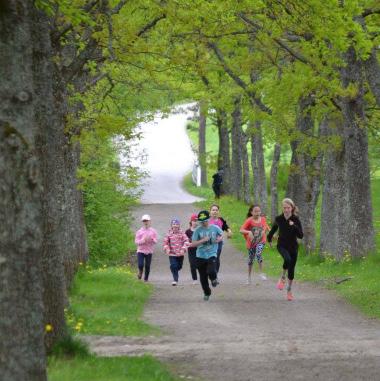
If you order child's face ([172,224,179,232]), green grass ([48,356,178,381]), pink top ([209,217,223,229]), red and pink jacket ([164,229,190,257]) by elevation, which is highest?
pink top ([209,217,223,229])

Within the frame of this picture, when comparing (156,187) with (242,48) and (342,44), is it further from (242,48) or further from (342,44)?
(342,44)

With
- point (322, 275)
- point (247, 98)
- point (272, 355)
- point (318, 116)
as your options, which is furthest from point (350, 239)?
point (272, 355)

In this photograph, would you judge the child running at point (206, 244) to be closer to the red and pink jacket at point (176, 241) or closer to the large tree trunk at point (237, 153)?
the red and pink jacket at point (176, 241)

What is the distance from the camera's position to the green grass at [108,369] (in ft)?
29.8

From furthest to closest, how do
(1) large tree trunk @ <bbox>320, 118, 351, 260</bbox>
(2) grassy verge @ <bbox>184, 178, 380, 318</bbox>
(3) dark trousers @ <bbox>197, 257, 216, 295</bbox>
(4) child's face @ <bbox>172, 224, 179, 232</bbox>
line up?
(1) large tree trunk @ <bbox>320, 118, 351, 260</bbox>
(4) child's face @ <bbox>172, 224, 179, 232</bbox>
(3) dark trousers @ <bbox>197, 257, 216, 295</bbox>
(2) grassy verge @ <bbox>184, 178, 380, 318</bbox>

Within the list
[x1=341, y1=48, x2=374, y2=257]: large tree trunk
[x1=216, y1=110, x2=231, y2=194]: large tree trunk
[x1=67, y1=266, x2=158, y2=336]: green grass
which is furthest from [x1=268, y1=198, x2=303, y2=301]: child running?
[x1=216, y1=110, x2=231, y2=194]: large tree trunk

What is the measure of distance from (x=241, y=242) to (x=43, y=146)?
25.3 m

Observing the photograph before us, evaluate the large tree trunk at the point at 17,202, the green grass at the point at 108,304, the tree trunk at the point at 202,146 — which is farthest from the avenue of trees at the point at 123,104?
the tree trunk at the point at 202,146

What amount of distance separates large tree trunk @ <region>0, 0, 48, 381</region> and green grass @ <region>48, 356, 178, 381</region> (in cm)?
227

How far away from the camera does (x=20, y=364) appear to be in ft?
21.7

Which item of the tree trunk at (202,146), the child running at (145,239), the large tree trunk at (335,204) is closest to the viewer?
the child running at (145,239)

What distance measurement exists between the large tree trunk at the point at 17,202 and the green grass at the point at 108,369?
2.27 m

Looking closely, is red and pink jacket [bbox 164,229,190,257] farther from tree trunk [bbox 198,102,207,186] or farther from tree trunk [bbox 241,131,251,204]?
tree trunk [bbox 241,131,251,204]

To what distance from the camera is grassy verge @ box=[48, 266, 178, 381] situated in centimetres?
937
